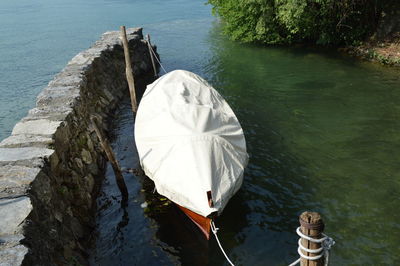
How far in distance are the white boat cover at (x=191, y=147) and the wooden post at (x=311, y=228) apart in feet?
10.8

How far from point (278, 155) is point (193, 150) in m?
4.59

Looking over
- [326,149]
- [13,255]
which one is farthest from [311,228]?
[326,149]

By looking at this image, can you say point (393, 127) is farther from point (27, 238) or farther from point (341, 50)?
point (27, 238)

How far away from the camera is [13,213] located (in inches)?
253

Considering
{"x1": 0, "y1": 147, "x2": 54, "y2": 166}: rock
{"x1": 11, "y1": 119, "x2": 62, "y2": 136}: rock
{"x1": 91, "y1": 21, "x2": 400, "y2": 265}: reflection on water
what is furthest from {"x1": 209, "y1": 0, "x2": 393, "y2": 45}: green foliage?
{"x1": 0, "y1": 147, "x2": 54, "y2": 166}: rock

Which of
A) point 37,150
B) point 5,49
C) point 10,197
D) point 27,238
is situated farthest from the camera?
point 5,49

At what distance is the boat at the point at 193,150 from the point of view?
26.8ft

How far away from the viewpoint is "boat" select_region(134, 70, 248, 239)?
8.17 m

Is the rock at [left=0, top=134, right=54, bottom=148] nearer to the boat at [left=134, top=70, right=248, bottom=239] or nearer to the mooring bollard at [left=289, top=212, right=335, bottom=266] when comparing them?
the boat at [left=134, top=70, right=248, bottom=239]

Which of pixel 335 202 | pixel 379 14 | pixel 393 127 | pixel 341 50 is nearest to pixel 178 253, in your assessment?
pixel 335 202

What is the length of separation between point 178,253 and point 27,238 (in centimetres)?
360

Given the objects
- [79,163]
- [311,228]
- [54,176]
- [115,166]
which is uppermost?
[311,228]

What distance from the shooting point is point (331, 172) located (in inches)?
443

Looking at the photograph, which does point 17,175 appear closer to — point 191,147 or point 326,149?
point 191,147
